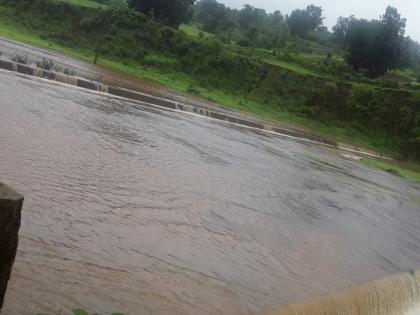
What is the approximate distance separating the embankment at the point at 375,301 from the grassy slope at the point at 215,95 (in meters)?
22.7

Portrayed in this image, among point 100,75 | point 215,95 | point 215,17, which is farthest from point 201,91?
point 215,17

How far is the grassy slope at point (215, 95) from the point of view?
31125mm

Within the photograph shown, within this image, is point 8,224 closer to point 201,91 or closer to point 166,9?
point 201,91

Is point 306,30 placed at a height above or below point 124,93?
above

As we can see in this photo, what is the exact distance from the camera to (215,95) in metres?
32.3

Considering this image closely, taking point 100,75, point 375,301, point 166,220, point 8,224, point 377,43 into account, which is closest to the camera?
point 8,224

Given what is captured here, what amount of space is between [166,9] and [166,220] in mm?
→ 36929

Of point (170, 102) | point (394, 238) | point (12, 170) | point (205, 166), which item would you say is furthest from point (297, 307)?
point (170, 102)

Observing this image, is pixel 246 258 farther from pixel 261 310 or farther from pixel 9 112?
pixel 9 112

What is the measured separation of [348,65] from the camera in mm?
41875

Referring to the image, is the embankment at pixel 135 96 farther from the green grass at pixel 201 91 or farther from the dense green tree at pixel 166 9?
the dense green tree at pixel 166 9

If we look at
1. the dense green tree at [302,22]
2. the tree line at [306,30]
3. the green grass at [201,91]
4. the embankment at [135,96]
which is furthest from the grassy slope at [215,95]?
the dense green tree at [302,22]

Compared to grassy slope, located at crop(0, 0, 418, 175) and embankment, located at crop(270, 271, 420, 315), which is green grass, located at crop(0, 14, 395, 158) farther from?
embankment, located at crop(270, 271, 420, 315)

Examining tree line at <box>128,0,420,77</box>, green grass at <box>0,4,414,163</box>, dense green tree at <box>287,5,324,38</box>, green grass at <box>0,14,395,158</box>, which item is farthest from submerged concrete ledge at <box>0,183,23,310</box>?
dense green tree at <box>287,5,324,38</box>
